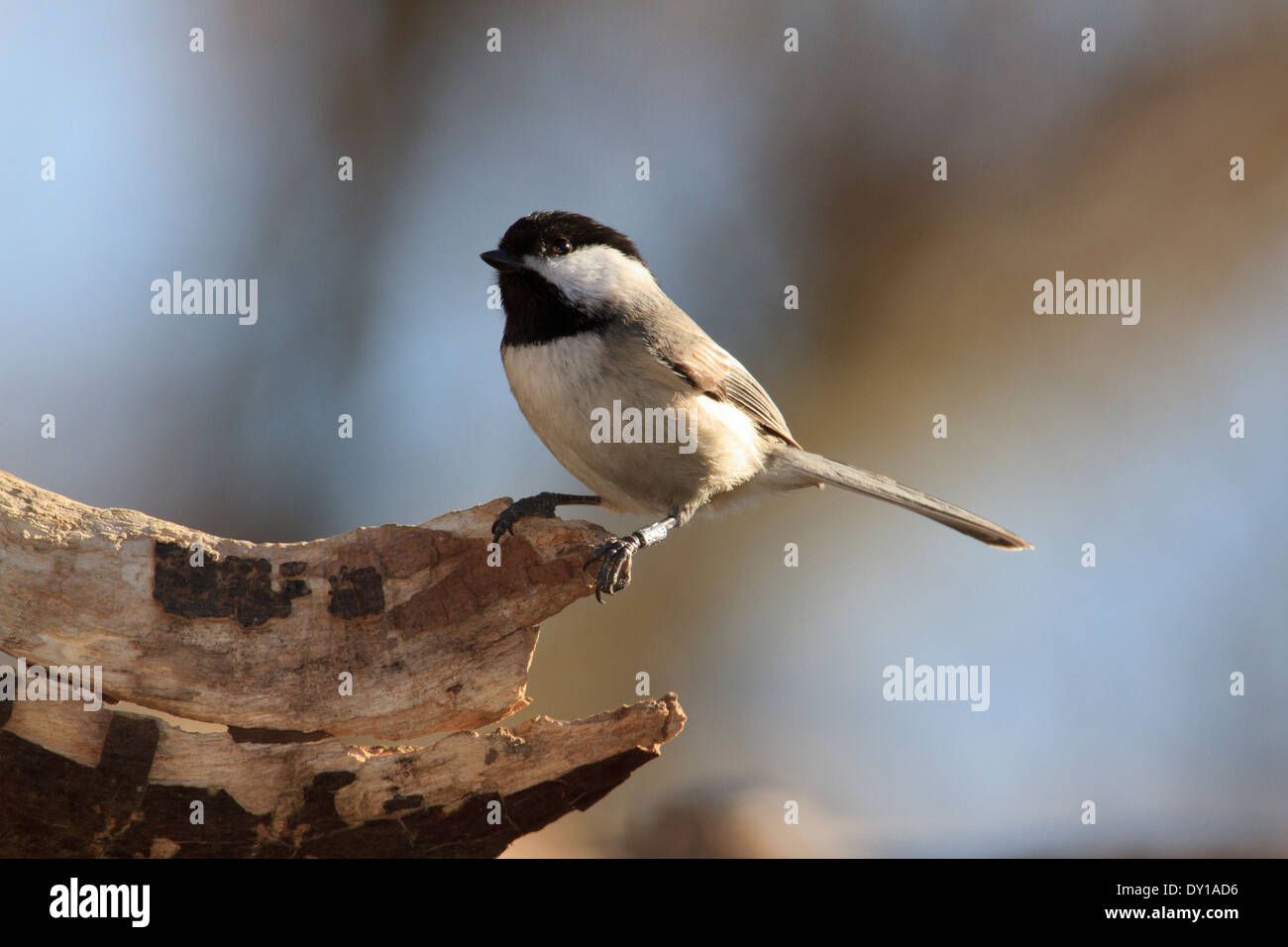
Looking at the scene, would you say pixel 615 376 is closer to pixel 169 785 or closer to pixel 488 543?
pixel 488 543

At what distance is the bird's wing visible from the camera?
3.01 metres

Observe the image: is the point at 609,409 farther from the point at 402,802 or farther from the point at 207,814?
the point at 207,814

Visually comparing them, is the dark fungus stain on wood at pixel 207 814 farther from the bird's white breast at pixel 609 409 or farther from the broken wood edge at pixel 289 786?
the bird's white breast at pixel 609 409

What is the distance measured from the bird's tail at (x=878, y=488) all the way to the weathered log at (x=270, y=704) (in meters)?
1.25

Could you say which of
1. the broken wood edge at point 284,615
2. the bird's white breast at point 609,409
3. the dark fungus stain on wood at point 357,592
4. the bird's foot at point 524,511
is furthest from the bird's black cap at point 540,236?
the dark fungus stain on wood at point 357,592

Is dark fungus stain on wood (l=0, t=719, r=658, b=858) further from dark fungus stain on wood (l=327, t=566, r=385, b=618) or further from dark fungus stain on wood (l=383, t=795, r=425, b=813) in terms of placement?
dark fungus stain on wood (l=327, t=566, r=385, b=618)

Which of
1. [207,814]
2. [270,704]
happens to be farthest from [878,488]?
[207,814]

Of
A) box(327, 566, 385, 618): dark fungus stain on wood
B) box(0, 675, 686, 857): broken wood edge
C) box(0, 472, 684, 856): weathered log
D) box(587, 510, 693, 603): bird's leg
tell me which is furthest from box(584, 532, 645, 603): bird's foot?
box(327, 566, 385, 618): dark fungus stain on wood

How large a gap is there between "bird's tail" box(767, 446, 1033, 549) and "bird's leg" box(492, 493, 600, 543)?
29.1 inches

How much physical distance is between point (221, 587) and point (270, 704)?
0.33 metres

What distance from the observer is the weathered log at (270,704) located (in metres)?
2.12

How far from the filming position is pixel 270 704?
7.58 ft

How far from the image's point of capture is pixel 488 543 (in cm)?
261

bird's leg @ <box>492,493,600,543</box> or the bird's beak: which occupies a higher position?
the bird's beak
